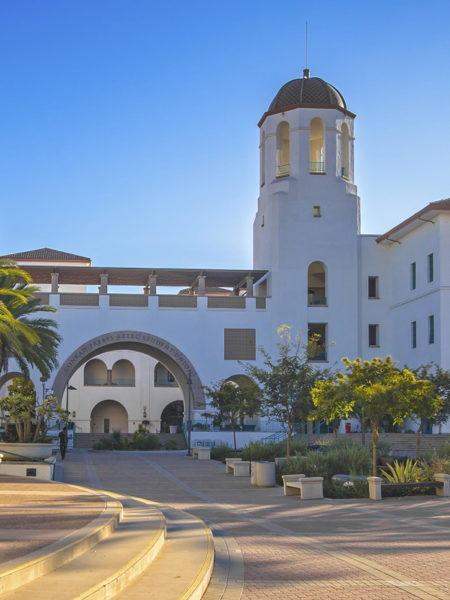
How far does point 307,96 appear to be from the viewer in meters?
47.8

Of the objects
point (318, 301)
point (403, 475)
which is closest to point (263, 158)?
point (318, 301)

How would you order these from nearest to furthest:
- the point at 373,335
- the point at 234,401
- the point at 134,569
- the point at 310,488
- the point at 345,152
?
the point at 134,569 → the point at 310,488 → the point at 234,401 → the point at 373,335 → the point at 345,152

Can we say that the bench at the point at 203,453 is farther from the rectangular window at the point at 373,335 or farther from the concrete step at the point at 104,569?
the concrete step at the point at 104,569

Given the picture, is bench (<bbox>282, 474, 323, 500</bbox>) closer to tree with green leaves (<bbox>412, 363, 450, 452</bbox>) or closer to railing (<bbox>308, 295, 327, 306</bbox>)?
tree with green leaves (<bbox>412, 363, 450, 452</bbox>)

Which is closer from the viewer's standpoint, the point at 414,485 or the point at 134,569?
the point at 134,569

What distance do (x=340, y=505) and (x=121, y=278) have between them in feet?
110

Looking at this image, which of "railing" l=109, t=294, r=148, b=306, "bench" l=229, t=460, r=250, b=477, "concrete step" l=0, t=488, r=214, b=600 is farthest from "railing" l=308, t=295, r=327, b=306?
"concrete step" l=0, t=488, r=214, b=600

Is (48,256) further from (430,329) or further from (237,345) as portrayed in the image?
(430,329)

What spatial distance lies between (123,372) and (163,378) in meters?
3.30

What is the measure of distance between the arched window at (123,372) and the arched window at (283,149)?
2297 centimetres

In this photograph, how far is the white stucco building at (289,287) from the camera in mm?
44688

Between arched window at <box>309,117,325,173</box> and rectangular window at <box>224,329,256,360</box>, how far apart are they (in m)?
10.9

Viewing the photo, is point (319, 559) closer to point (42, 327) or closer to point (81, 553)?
point (81, 553)

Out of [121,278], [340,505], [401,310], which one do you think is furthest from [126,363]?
[340,505]
